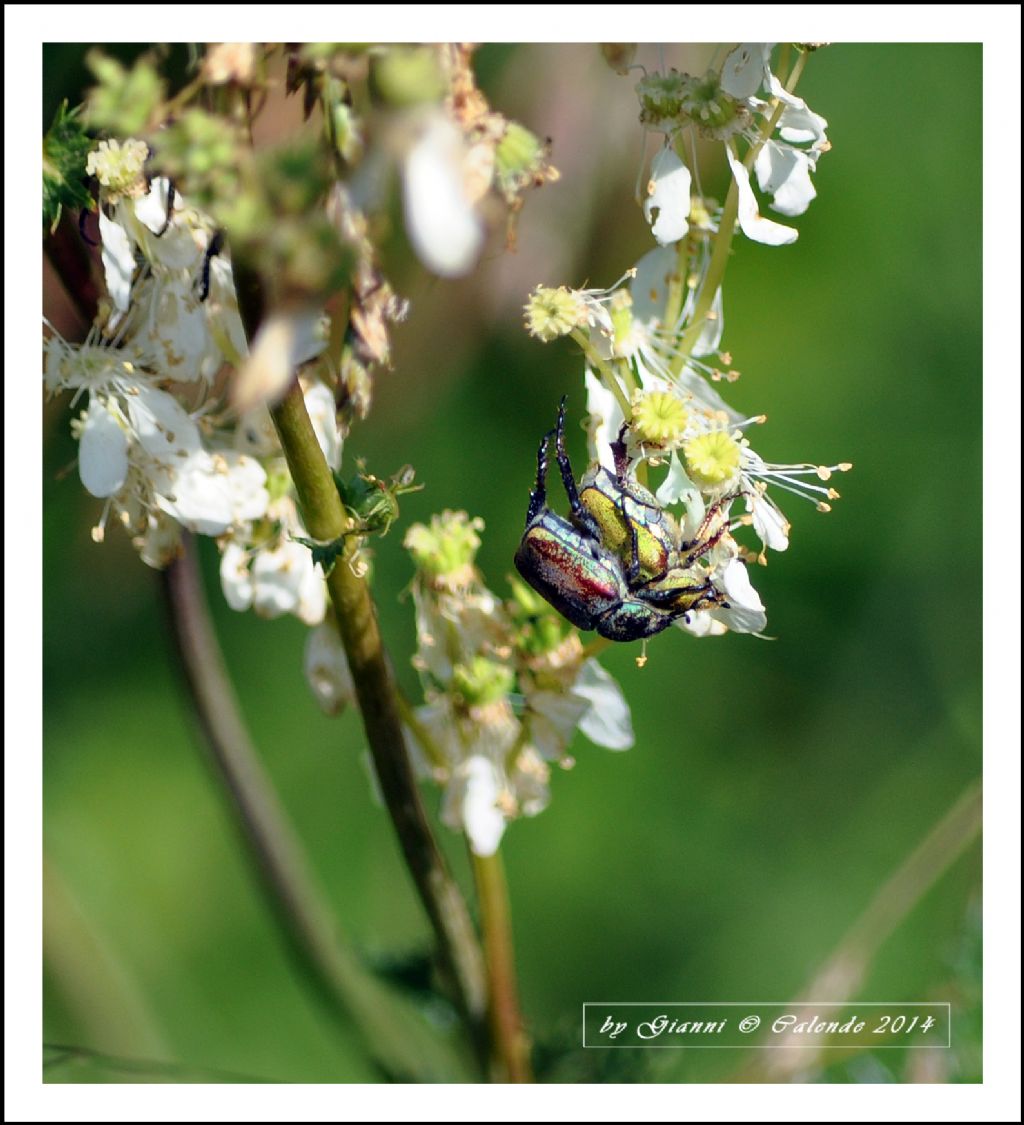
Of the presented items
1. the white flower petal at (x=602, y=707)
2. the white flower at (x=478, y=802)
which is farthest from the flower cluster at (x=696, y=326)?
the white flower at (x=478, y=802)

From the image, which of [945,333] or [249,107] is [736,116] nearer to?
[249,107]

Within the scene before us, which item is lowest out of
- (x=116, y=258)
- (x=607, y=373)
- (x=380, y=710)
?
(x=380, y=710)

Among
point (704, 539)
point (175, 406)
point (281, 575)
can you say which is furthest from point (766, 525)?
point (175, 406)

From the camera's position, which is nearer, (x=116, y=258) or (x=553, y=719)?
(x=116, y=258)

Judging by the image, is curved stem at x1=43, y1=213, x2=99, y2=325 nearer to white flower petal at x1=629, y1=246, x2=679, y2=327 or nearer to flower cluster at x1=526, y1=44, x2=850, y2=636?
flower cluster at x1=526, y1=44, x2=850, y2=636

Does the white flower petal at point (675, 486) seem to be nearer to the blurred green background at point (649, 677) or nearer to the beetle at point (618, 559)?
the beetle at point (618, 559)

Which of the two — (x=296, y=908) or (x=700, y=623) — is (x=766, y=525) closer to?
(x=700, y=623)
